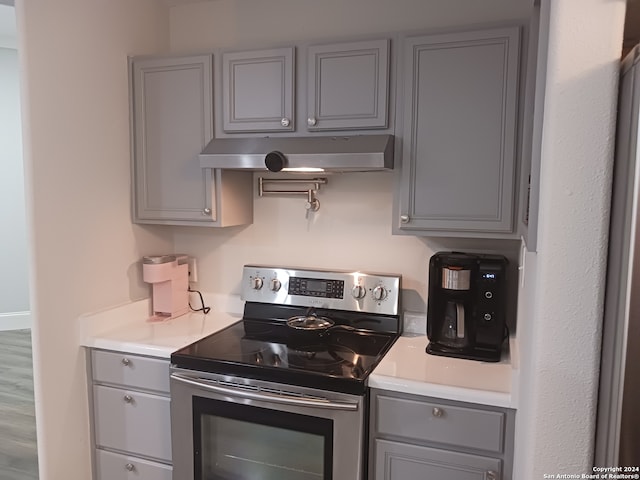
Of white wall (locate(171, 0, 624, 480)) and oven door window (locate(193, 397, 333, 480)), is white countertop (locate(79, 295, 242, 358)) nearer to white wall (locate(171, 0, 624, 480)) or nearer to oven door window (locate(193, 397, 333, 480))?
oven door window (locate(193, 397, 333, 480))

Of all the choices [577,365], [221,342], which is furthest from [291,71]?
[577,365]

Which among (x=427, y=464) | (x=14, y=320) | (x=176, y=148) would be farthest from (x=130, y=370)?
(x=14, y=320)

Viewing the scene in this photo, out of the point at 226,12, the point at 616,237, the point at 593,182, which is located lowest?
the point at 616,237

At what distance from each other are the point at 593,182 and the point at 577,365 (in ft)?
1.21

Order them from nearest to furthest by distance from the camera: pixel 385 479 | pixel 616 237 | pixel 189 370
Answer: pixel 616 237 → pixel 385 479 → pixel 189 370

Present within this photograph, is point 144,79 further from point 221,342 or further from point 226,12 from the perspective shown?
point 221,342

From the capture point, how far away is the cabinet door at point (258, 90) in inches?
83.3

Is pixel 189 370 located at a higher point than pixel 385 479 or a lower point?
higher

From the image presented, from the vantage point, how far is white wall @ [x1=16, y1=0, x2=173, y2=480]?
6.47ft

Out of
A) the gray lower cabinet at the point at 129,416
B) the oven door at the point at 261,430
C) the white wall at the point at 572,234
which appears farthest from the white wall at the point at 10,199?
the white wall at the point at 572,234

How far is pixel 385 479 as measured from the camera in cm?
175

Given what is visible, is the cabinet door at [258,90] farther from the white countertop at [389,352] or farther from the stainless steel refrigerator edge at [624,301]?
the stainless steel refrigerator edge at [624,301]

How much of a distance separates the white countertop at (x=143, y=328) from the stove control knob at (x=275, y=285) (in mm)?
264

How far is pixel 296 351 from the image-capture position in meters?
2.00
